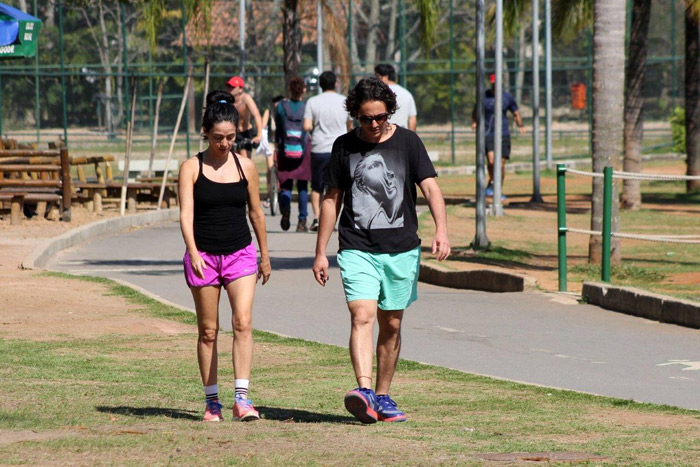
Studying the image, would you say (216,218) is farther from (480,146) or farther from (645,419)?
(480,146)

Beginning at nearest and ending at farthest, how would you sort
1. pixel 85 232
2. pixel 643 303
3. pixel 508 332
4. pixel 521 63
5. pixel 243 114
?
pixel 508 332 → pixel 643 303 → pixel 85 232 → pixel 243 114 → pixel 521 63

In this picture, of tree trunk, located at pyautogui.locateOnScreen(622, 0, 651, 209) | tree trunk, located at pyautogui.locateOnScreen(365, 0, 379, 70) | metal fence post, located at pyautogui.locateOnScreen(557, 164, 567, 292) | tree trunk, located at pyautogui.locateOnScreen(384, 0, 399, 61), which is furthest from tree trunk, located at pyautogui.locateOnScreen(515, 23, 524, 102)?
metal fence post, located at pyautogui.locateOnScreen(557, 164, 567, 292)

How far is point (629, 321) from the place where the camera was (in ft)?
35.2

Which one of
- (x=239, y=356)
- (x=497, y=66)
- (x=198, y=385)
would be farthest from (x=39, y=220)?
(x=239, y=356)

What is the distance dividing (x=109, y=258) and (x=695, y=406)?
961 cm

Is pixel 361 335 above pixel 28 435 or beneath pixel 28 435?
above

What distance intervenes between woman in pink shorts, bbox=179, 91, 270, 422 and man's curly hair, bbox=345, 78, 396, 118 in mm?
588

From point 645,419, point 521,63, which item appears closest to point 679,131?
point 521,63

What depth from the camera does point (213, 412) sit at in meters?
6.50

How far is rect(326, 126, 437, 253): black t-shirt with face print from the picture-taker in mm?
6590

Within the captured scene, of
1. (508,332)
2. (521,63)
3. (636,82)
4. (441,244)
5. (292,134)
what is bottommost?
(508,332)

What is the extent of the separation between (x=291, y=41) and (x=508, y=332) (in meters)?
13.4

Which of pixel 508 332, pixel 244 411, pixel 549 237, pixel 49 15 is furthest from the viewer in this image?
pixel 49 15

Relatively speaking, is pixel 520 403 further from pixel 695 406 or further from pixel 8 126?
pixel 8 126
